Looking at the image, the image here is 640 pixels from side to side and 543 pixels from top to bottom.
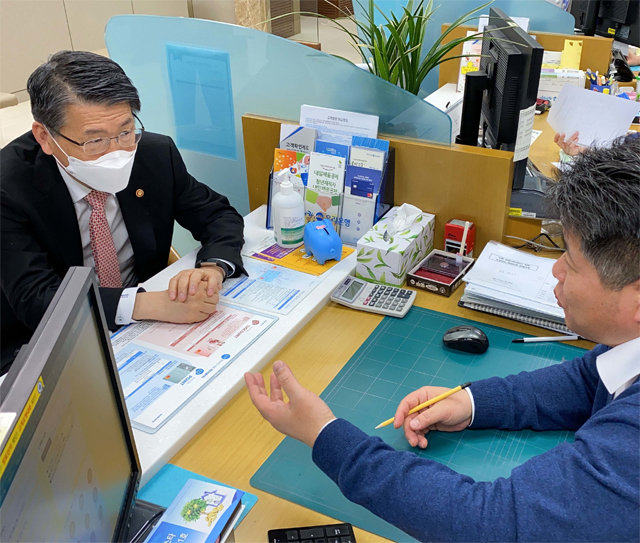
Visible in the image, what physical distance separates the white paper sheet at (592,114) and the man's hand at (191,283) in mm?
1156

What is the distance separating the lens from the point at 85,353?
2.23 feet

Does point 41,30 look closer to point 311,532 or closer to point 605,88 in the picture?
point 605,88

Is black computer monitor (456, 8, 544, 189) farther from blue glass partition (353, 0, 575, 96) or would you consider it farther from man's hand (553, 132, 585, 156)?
blue glass partition (353, 0, 575, 96)

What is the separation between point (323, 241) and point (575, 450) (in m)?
0.92

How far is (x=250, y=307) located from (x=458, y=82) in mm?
1904

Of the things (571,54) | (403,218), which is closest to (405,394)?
(403,218)

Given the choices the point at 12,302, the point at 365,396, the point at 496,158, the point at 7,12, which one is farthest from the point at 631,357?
the point at 7,12

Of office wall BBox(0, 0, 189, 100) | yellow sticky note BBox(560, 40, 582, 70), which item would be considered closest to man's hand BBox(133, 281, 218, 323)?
yellow sticky note BBox(560, 40, 582, 70)

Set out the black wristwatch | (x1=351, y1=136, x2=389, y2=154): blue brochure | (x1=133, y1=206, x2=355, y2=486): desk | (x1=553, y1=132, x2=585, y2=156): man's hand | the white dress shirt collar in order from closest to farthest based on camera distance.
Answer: the white dress shirt collar → (x1=133, y1=206, x2=355, y2=486): desk → the black wristwatch → (x1=351, y1=136, x2=389, y2=154): blue brochure → (x1=553, y1=132, x2=585, y2=156): man's hand

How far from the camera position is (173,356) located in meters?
1.28

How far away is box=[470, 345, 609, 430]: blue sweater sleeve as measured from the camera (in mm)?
1088

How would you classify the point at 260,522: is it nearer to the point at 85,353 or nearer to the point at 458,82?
the point at 85,353

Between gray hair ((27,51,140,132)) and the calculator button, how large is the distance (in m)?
1.06

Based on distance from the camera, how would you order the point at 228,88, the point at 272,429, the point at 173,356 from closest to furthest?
the point at 272,429 → the point at 173,356 → the point at 228,88
